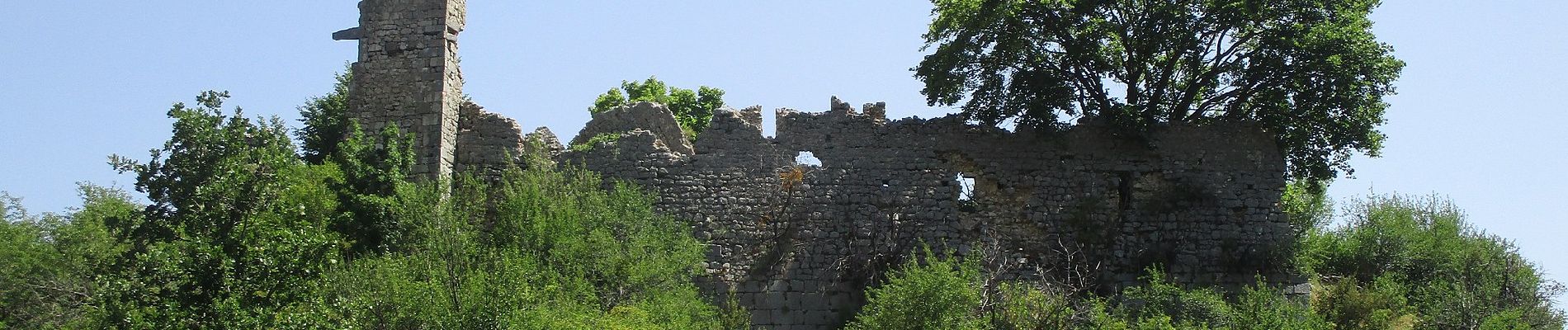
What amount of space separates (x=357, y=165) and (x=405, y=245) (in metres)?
1.35

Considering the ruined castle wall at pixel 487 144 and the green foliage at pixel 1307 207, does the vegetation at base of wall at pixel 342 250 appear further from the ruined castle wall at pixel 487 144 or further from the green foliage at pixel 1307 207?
the green foliage at pixel 1307 207

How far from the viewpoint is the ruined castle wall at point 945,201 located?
2155 cm

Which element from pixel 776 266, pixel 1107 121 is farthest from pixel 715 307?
pixel 1107 121

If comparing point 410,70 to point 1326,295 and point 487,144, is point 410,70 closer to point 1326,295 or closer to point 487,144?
point 487,144

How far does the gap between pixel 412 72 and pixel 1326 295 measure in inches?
445

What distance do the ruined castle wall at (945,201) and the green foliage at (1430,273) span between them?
1328mm

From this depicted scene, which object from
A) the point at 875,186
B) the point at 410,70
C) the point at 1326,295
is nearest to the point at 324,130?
the point at 410,70

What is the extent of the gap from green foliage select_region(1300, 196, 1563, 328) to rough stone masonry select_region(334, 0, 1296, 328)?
1413mm

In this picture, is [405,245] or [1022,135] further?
[1022,135]

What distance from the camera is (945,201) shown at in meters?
21.9

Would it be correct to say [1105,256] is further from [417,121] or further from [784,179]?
[417,121]

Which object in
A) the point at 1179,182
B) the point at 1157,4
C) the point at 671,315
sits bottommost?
the point at 671,315

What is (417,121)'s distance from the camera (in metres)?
21.6

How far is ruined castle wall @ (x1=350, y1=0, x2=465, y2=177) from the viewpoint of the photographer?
21.6m
